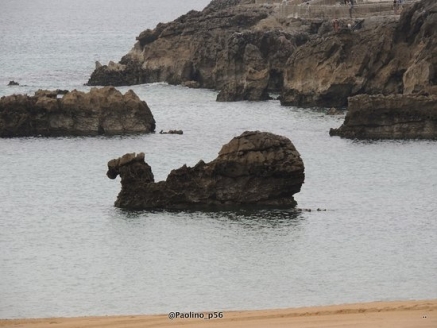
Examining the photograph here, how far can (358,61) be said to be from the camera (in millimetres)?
83750

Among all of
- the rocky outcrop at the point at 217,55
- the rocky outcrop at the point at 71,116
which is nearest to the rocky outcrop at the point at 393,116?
the rocky outcrop at the point at 71,116

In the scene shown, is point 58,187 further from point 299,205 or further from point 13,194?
point 299,205

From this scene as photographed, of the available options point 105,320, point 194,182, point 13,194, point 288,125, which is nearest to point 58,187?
point 13,194

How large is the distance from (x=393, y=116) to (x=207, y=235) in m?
23.6

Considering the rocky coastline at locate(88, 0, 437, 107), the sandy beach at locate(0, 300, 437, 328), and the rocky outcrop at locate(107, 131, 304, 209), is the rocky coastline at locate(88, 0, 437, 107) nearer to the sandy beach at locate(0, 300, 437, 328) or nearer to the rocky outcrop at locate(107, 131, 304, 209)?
the rocky outcrop at locate(107, 131, 304, 209)

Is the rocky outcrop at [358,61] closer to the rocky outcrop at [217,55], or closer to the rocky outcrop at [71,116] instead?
the rocky outcrop at [217,55]

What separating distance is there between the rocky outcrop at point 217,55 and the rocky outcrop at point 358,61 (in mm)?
4400

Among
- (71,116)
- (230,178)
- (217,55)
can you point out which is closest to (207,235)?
(230,178)

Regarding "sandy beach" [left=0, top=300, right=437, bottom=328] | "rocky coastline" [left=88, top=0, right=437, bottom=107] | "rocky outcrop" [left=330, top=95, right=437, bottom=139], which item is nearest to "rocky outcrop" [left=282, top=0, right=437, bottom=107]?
"rocky coastline" [left=88, top=0, right=437, bottom=107]

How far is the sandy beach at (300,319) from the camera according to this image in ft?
86.9

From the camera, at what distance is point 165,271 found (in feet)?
129

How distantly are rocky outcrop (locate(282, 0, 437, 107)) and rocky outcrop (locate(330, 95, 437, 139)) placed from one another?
1380 cm

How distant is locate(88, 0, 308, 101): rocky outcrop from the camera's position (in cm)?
9231

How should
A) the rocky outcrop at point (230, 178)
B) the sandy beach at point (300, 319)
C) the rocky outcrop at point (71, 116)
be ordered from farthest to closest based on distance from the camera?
the rocky outcrop at point (71, 116) < the rocky outcrop at point (230, 178) < the sandy beach at point (300, 319)
